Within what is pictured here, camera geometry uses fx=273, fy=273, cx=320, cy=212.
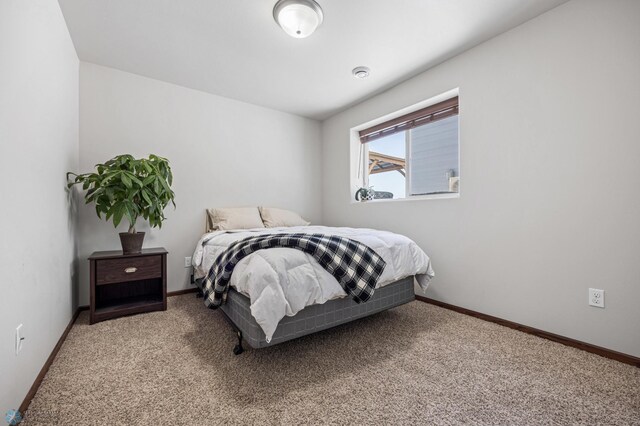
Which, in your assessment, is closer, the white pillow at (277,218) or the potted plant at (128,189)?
the potted plant at (128,189)

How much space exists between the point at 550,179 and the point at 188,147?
345cm

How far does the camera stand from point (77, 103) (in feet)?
8.43

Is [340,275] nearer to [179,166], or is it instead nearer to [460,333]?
[460,333]

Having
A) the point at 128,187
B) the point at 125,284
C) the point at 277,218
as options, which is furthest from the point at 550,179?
the point at 125,284

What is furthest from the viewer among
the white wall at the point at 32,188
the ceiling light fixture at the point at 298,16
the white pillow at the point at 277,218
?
the white pillow at the point at 277,218

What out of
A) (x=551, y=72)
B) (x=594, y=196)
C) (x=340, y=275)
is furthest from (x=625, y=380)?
(x=551, y=72)

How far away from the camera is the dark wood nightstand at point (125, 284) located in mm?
2266

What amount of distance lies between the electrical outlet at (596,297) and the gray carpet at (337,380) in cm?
33

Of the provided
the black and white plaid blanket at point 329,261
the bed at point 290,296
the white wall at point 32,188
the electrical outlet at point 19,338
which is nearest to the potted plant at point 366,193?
the bed at point 290,296

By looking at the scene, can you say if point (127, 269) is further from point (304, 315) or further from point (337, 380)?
point (337, 380)

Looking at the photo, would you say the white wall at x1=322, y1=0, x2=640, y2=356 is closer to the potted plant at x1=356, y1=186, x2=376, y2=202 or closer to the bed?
the bed

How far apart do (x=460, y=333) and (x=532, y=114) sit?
1745mm

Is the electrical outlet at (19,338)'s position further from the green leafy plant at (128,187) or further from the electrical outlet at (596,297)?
the electrical outlet at (596,297)

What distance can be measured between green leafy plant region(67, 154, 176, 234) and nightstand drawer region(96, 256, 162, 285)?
0.92 feet
